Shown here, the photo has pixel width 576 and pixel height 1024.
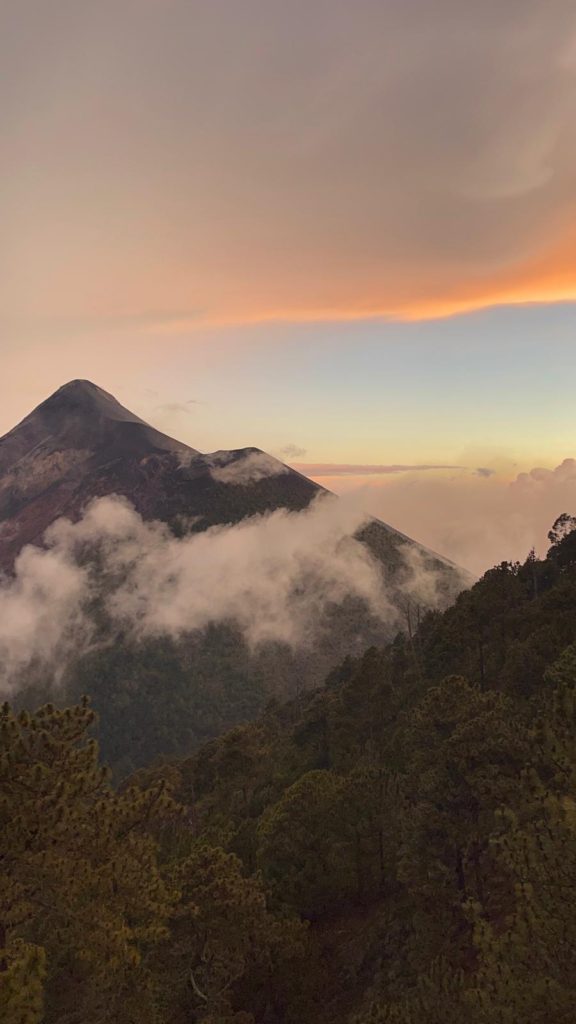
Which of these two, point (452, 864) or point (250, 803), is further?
point (250, 803)

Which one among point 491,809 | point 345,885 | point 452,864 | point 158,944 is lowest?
point 345,885

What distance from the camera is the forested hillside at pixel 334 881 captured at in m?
14.3

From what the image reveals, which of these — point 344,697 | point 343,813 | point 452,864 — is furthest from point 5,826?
point 344,697

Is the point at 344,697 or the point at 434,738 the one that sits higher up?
the point at 434,738

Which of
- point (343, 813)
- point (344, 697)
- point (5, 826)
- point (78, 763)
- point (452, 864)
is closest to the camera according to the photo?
point (5, 826)

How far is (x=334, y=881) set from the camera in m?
37.0

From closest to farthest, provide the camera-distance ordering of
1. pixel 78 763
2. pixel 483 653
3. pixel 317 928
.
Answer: pixel 78 763
pixel 317 928
pixel 483 653

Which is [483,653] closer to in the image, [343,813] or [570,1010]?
[343,813]

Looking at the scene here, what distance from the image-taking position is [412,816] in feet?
86.2

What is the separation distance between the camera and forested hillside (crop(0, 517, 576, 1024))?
14.3 metres

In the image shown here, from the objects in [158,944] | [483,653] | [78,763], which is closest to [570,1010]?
[78,763]

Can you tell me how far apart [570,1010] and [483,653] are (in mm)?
48886

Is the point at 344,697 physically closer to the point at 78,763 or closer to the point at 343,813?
the point at 343,813

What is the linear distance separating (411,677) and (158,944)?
48.5m
